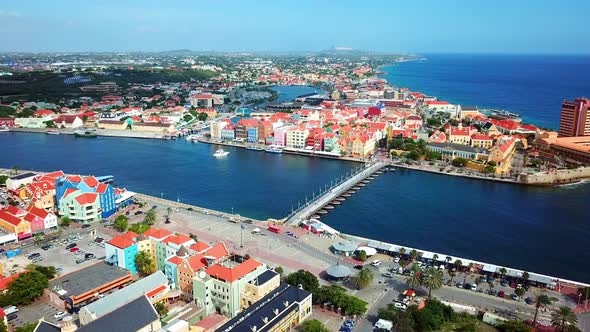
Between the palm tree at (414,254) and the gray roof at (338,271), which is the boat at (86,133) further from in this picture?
the palm tree at (414,254)

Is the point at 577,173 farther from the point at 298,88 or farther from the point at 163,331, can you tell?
the point at 298,88

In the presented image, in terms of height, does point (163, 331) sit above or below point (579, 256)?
above

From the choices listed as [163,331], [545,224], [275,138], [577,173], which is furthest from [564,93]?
[163,331]

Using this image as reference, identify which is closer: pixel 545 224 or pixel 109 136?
pixel 545 224

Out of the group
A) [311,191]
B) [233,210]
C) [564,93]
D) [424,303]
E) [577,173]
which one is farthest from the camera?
[564,93]

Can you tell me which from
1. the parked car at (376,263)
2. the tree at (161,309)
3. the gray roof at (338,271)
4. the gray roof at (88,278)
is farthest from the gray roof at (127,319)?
the parked car at (376,263)

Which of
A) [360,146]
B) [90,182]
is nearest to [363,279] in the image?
[90,182]

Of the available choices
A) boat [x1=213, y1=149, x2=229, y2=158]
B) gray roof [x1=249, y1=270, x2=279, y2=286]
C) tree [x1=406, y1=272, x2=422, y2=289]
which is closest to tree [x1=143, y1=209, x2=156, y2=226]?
gray roof [x1=249, y1=270, x2=279, y2=286]
